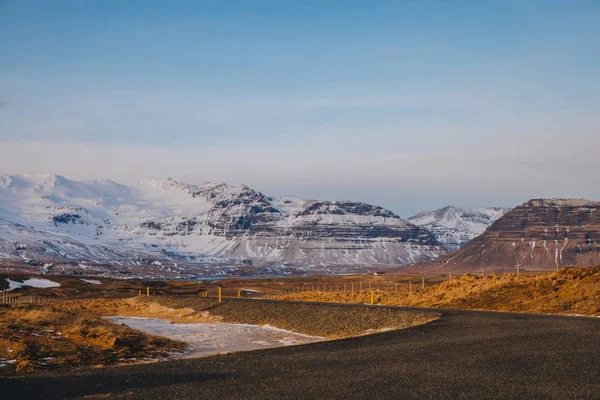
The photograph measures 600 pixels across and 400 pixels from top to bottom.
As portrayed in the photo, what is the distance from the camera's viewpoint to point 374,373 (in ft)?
53.1

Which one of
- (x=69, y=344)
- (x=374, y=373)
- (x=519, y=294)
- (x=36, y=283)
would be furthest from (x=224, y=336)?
(x=36, y=283)

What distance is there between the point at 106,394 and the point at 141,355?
1081 centimetres

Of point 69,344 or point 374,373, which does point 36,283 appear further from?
point 374,373

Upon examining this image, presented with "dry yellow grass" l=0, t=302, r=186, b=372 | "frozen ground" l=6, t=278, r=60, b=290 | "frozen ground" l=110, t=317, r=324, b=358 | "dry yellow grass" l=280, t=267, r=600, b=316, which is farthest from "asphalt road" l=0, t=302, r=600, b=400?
"frozen ground" l=6, t=278, r=60, b=290

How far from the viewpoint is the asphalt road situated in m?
14.2

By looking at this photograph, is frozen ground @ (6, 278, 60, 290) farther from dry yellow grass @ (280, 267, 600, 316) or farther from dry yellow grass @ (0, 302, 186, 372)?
dry yellow grass @ (0, 302, 186, 372)

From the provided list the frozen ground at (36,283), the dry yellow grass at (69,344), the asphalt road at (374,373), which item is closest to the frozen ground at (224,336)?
the dry yellow grass at (69,344)

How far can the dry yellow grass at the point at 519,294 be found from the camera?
34.3m

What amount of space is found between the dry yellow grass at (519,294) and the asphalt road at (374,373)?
1186 cm

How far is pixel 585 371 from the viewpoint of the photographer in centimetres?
1548

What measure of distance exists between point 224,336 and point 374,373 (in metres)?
20.0

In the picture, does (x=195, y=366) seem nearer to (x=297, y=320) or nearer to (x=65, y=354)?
(x=65, y=354)

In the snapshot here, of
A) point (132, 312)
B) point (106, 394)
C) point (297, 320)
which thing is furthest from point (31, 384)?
point (132, 312)

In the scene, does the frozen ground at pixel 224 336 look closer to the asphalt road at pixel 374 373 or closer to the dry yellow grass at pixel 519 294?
the asphalt road at pixel 374 373
